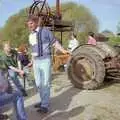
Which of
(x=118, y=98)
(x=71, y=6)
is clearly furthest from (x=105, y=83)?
(x=71, y=6)

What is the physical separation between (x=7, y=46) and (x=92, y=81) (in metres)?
3.34

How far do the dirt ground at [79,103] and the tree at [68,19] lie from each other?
→ 50.0 feet

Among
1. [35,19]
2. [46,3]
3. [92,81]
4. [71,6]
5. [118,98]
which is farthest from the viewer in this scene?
[71,6]

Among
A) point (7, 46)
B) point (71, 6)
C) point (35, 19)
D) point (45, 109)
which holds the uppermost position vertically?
point (71, 6)

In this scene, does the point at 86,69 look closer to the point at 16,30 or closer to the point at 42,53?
the point at 42,53

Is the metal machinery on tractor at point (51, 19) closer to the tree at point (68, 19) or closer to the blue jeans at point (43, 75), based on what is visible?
the blue jeans at point (43, 75)

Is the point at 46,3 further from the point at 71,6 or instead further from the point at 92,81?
the point at 71,6

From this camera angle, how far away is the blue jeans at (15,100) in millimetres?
5758

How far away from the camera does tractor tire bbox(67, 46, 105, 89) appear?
9.68 meters

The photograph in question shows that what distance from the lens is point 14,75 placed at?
7.48 meters

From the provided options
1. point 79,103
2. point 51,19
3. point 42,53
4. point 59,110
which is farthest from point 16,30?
point 42,53

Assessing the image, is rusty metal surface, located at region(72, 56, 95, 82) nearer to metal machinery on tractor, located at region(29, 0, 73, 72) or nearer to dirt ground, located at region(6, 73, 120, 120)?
dirt ground, located at region(6, 73, 120, 120)

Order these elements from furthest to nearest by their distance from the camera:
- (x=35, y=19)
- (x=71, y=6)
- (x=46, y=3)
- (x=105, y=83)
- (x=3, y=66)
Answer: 1. (x=71, y=6)
2. (x=46, y=3)
3. (x=105, y=83)
4. (x=35, y=19)
5. (x=3, y=66)

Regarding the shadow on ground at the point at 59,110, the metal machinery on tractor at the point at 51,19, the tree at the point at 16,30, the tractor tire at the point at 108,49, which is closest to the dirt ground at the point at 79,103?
the shadow on ground at the point at 59,110
